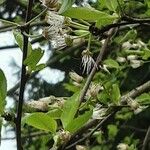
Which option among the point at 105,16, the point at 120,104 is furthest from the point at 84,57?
the point at 120,104

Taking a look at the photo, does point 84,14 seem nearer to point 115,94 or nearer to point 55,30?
point 55,30

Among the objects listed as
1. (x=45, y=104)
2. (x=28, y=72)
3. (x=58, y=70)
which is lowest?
(x=58, y=70)

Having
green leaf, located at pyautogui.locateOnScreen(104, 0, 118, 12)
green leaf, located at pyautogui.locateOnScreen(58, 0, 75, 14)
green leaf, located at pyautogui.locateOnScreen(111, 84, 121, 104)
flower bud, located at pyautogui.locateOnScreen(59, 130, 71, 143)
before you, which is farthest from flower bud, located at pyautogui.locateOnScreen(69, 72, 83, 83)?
green leaf, located at pyautogui.locateOnScreen(58, 0, 75, 14)

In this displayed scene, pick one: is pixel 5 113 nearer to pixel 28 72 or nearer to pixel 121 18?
pixel 28 72

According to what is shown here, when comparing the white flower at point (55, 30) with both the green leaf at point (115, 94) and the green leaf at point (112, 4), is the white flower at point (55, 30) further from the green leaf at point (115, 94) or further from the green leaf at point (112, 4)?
the green leaf at point (115, 94)

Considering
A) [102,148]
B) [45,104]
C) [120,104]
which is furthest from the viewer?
[102,148]

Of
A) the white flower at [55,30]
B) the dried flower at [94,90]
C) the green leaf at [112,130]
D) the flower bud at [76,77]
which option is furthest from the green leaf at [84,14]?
the green leaf at [112,130]

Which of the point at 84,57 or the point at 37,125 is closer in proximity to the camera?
the point at 37,125
